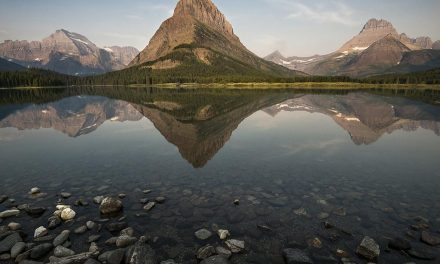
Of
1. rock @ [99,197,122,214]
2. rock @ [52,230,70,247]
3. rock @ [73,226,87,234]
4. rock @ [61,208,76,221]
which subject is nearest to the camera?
rock @ [52,230,70,247]

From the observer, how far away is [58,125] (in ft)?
213

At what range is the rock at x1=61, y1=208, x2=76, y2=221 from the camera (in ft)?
62.5

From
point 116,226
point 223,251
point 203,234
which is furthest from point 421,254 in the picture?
point 116,226

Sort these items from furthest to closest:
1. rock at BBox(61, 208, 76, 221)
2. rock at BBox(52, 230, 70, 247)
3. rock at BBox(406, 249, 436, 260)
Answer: rock at BBox(61, 208, 76, 221) < rock at BBox(52, 230, 70, 247) < rock at BBox(406, 249, 436, 260)

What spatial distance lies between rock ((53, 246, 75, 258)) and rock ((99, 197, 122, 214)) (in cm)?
458

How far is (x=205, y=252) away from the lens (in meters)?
15.2

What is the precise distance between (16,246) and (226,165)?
2035 cm

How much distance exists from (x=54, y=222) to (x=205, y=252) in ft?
33.9

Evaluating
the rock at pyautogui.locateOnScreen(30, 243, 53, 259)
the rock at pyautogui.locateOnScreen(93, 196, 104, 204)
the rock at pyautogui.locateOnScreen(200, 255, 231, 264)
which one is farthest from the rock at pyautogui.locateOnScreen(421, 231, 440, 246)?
the rock at pyautogui.locateOnScreen(93, 196, 104, 204)

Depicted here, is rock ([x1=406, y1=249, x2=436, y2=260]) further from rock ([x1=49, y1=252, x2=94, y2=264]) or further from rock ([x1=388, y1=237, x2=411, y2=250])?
rock ([x1=49, y1=252, x2=94, y2=264])

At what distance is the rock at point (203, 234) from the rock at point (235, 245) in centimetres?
140

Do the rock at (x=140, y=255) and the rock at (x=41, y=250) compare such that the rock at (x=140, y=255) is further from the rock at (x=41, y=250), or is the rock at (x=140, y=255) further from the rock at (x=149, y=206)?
the rock at (x=149, y=206)

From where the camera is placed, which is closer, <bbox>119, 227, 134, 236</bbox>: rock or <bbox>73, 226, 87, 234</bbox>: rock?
<bbox>119, 227, 134, 236</bbox>: rock

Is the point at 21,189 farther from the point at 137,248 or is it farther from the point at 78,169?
the point at 137,248
